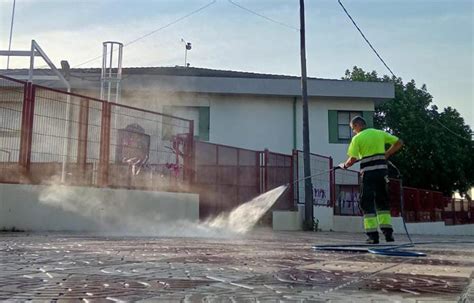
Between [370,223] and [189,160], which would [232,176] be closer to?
[189,160]

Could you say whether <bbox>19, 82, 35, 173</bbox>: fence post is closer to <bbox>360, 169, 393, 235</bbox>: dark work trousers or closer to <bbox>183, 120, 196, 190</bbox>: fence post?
<bbox>183, 120, 196, 190</bbox>: fence post

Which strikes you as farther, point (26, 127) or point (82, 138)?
point (82, 138)

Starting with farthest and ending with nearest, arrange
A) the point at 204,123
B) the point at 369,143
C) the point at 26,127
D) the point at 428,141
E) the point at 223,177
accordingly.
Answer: the point at 428,141
the point at 204,123
the point at 223,177
the point at 26,127
the point at 369,143

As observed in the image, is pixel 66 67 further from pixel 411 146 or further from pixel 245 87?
pixel 411 146

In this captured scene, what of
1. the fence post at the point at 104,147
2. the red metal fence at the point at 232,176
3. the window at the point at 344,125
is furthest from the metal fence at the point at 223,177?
the window at the point at 344,125

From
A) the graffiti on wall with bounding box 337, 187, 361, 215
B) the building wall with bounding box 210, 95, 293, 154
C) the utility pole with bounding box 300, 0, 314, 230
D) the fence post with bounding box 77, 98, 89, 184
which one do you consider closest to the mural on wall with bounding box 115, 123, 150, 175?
the fence post with bounding box 77, 98, 89, 184

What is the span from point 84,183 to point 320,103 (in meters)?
16.1

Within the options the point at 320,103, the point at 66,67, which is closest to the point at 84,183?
the point at 66,67

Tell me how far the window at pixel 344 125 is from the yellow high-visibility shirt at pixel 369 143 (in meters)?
17.3

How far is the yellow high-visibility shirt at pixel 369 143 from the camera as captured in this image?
7.92 m

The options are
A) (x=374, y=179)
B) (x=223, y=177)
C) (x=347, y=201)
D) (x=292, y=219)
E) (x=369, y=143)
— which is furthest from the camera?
(x=347, y=201)

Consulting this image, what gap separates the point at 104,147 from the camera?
442 inches

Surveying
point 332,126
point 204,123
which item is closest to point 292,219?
point 204,123

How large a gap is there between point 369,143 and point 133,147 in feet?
18.3
